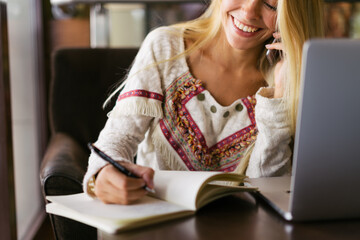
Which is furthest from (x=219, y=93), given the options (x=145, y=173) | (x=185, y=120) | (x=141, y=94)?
(x=145, y=173)

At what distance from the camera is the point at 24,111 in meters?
2.07

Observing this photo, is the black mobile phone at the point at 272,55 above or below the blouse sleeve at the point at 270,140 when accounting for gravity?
above

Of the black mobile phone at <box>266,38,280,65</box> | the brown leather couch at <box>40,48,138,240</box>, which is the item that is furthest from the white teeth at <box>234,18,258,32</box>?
the brown leather couch at <box>40,48,138,240</box>

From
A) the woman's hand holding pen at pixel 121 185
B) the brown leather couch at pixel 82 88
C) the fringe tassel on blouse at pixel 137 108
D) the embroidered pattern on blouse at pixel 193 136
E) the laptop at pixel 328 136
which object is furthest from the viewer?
the brown leather couch at pixel 82 88

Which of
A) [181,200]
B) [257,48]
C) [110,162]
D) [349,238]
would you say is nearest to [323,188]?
[349,238]

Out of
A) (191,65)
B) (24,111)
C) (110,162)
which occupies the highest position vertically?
(191,65)

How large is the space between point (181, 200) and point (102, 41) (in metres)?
1.85

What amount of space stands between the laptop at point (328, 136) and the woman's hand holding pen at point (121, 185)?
0.71 feet

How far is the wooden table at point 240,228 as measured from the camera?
0.59m

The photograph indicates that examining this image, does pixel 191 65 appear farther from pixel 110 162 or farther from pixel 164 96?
pixel 110 162

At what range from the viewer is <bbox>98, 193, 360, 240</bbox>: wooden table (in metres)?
0.59

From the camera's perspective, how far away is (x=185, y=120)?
44.8 inches

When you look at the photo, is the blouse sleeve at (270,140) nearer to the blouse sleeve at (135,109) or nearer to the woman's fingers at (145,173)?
the blouse sleeve at (135,109)

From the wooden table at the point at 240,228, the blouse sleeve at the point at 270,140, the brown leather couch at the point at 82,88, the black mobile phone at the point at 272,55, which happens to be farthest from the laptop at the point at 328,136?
the brown leather couch at the point at 82,88
